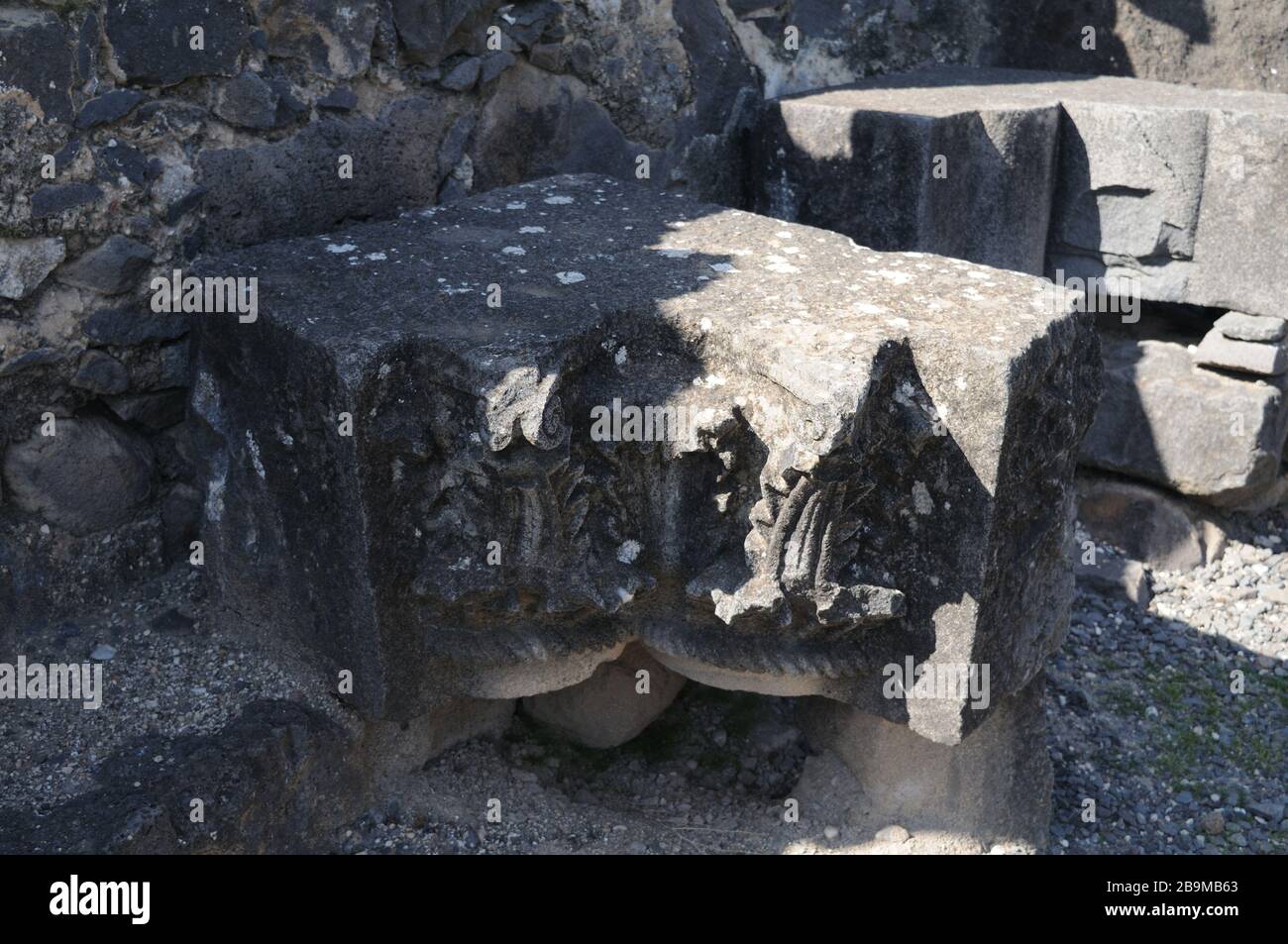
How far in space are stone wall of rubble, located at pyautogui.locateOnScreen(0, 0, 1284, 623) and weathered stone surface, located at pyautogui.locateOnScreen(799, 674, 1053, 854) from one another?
1586 millimetres

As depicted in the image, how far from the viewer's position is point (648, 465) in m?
2.66

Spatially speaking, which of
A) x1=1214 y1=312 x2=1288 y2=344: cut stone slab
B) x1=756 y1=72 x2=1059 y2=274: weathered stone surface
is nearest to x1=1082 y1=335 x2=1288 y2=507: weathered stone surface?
x1=1214 y1=312 x2=1288 y2=344: cut stone slab

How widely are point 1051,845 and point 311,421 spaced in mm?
1860

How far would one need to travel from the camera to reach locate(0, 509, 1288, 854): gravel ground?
285 centimetres

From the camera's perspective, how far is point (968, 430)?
2518mm

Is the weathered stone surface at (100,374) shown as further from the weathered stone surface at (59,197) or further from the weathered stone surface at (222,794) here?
the weathered stone surface at (222,794)

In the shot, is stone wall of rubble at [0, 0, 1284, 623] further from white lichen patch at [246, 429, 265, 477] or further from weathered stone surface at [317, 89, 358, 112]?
white lichen patch at [246, 429, 265, 477]

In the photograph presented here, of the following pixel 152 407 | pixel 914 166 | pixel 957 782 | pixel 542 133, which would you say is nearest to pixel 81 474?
Answer: pixel 152 407

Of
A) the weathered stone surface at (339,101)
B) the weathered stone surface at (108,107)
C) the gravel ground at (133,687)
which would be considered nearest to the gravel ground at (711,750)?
the gravel ground at (133,687)

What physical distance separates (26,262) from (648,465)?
129cm

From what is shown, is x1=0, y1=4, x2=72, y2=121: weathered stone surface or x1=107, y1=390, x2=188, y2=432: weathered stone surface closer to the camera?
x1=0, y1=4, x2=72, y2=121: weathered stone surface

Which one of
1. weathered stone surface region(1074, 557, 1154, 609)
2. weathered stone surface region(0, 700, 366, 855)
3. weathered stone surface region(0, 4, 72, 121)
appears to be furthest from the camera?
weathered stone surface region(1074, 557, 1154, 609)
